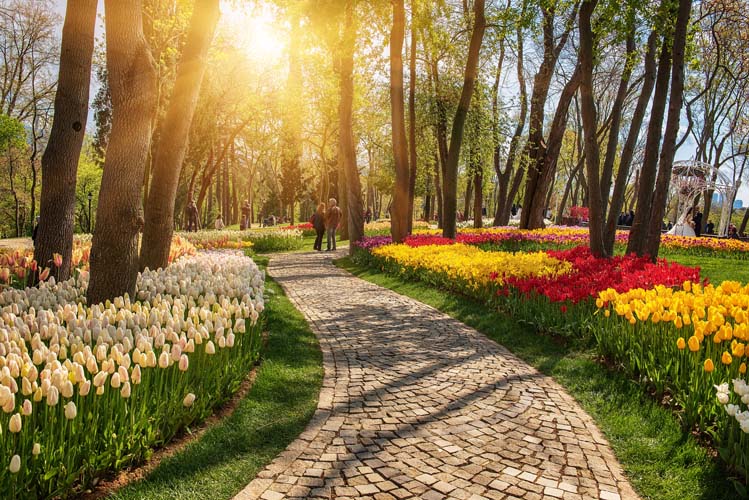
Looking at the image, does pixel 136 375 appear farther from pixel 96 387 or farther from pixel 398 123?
pixel 398 123

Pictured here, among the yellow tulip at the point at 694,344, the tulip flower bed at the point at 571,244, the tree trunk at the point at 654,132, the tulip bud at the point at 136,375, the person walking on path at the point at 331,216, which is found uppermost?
the tree trunk at the point at 654,132

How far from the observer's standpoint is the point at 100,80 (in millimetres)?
27422

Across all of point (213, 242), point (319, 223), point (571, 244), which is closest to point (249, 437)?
point (213, 242)

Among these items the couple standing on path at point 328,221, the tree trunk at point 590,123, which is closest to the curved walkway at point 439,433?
the tree trunk at point 590,123

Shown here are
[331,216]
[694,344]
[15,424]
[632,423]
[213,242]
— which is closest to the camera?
[15,424]

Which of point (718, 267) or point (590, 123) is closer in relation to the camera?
point (590, 123)

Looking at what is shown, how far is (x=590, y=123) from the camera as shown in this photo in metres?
10.0

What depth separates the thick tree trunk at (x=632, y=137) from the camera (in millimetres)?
10594

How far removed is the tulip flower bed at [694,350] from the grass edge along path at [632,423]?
0.17 metres

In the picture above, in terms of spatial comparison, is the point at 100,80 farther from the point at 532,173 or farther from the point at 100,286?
the point at 100,286

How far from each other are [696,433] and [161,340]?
4.07m

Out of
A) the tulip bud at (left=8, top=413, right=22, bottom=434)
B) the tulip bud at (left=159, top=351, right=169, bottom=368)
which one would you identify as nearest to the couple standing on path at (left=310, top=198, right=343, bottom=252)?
the tulip bud at (left=159, top=351, right=169, bottom=368)

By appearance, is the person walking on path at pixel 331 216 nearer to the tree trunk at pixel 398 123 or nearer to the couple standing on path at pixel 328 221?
the couple standing on path at pixel 328 221

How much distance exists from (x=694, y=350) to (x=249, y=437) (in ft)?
11.3
